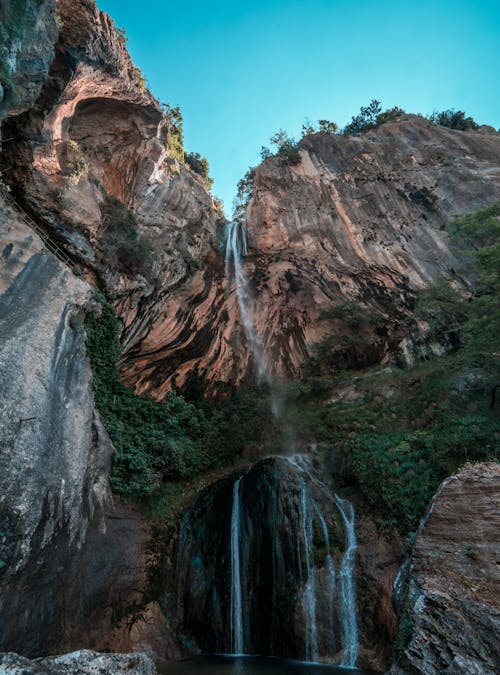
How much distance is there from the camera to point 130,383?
14352 mm

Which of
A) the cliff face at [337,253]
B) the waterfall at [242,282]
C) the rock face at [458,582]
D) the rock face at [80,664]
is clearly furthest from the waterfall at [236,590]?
the waterfall at [242,282]

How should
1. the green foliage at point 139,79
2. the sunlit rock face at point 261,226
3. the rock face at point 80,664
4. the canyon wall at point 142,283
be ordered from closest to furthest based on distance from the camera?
1. the rock face at point 80,664
2. the canyon wall at point 142,283
3. the sunlit rock face at point 261,226
4. the green foliage at point 139,79

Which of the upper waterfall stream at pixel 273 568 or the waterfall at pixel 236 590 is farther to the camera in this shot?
the waterfall at pixel 236 590

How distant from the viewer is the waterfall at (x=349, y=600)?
286 inches

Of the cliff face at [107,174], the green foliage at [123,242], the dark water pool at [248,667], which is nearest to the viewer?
the dark water pool at [248,667]

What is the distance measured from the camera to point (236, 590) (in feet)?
29.7

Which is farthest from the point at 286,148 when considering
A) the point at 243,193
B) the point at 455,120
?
the point at 455,120

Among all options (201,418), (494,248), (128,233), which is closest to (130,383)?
(201,418)

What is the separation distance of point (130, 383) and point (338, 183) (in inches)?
498

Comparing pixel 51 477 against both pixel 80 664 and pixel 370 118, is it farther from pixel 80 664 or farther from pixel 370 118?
pixel 370 118

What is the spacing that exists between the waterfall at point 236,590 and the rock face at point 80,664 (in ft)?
21.4

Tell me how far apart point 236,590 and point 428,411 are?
24.7 feet

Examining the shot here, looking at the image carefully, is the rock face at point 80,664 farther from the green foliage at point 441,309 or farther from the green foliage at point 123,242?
the green foliage at point 441,309

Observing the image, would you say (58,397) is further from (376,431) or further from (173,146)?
(173,146)
